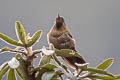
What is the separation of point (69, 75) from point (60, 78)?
0.23 feet

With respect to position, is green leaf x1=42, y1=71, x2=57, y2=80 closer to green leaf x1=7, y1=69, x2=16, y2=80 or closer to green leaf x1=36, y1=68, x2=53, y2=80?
green leaf x1=36, y1=68, x2=53, y2=80

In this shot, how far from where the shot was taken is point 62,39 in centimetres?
92

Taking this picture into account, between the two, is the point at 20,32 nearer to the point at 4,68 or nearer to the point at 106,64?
the point at 4,68

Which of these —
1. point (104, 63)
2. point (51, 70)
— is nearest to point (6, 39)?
point (51, 70)

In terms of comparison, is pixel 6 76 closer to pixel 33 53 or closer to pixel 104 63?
pixel 33 53

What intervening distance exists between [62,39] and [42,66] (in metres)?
0.17

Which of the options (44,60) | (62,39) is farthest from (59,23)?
(44,60)

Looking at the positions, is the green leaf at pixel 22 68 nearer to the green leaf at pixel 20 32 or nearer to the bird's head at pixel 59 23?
the green leaf at pixel 20 32

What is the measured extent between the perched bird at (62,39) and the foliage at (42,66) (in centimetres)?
5

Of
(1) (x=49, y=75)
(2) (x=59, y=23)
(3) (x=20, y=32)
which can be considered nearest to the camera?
(1) (x=49, y=75)

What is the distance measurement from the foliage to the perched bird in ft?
0.15

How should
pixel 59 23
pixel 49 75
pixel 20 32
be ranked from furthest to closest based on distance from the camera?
pixel 59 23
pixel 20 32
pixel 49 75

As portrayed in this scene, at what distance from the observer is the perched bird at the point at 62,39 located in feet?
2.93

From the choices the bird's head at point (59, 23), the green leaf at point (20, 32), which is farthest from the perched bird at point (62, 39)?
the green leaf at point (20, 32)
